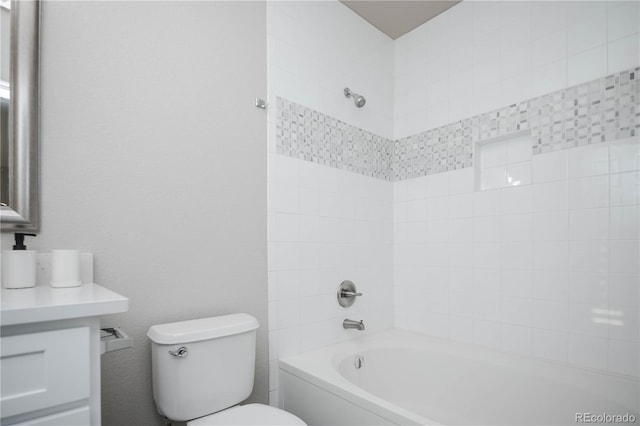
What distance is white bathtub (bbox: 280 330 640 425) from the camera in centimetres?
146

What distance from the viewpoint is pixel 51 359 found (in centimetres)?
74

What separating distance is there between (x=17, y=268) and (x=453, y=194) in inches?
84.4

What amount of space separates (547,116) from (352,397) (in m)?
1.73

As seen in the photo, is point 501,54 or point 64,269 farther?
point 501,54

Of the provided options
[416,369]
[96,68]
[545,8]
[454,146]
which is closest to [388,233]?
[454,146]

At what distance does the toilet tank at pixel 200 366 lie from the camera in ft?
4.22

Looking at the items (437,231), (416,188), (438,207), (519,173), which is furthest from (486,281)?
(416,188)

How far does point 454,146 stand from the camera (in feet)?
7.41

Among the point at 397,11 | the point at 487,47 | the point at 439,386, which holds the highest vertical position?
the point at 397,11

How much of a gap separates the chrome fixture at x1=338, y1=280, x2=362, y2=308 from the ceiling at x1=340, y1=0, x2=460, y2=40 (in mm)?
1789

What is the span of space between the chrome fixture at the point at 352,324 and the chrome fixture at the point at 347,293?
0.10 metres

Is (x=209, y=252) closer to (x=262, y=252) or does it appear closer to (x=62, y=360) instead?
(x=262, y=252)

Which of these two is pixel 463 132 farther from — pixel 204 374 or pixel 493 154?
pixel 204 374

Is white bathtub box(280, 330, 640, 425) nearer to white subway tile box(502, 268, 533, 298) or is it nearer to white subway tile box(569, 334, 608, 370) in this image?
white subway tile box(569, 334, 608, 370)
